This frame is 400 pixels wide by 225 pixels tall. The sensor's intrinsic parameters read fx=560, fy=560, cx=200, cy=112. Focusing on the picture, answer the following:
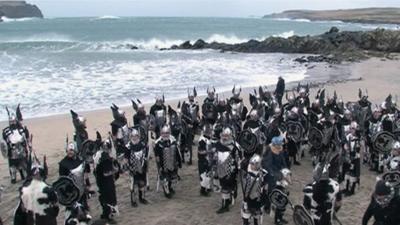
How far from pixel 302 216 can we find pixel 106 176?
16.0 feet

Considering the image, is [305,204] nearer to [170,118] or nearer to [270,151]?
[270,151]

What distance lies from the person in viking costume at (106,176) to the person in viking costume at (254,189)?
2.80 metres

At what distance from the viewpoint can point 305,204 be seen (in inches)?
389

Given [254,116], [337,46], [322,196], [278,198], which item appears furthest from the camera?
[337,46]

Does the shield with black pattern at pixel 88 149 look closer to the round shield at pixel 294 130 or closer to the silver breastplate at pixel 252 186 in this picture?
the silver breastplate at pixel 252 186

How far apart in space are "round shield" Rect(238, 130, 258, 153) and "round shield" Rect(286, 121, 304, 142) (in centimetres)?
234

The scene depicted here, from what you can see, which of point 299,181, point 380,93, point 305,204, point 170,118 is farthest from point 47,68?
point 305,204

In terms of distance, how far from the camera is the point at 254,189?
10.9 metres

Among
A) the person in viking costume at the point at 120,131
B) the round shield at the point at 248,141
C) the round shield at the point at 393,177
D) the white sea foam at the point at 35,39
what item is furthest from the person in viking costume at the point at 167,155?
the white sea foam at the point at 35,39

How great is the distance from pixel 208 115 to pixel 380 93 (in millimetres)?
15144

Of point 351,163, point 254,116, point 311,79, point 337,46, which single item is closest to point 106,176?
point 254,116

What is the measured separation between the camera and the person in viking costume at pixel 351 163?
1344cm

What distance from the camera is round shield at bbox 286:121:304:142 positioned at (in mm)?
15586

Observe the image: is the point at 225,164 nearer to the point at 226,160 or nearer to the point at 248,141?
the point at 226,160
